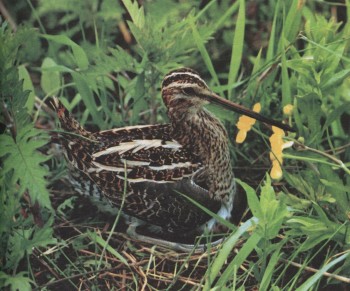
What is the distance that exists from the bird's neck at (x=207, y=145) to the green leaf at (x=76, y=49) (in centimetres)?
28

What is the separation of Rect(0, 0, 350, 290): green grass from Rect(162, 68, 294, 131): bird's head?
105 mm

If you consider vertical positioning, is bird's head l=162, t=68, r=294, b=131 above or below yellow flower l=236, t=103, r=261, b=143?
above

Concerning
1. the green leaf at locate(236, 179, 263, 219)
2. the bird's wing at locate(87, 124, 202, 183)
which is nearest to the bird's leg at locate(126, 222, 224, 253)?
the bird's wing at locate(87, 124, 202, 183)

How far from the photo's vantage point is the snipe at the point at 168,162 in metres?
2.13

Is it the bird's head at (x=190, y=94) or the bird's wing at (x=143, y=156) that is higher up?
the bird's head at (x=190, y=94)

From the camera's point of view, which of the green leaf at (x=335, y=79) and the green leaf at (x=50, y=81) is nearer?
the green leaf at (x=335, y=79)

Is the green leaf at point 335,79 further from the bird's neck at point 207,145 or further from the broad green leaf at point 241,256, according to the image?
the broad green leaf at point 241,256

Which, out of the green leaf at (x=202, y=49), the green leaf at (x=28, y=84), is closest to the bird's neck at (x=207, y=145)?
the green leaf at (x=202, y=49)

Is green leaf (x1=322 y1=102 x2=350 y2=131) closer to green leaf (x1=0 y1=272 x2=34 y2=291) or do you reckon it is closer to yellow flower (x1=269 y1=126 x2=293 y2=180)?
yellow flower (x1=269 y1=126 x2=293 y2=180)

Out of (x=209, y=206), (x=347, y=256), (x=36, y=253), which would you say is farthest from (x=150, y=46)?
(x=347, y=256)

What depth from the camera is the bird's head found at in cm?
212

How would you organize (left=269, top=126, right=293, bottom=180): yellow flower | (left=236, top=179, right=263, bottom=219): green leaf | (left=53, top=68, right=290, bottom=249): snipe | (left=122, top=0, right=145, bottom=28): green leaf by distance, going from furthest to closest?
(left=122, top=0, right=145, bottom=28): green leaf, (left=53, top=68, right=290, bottom=249): snipe, (left=269, top=126, right=293, bottom=180): yellow flower, (left=236, top=179, right=263, bottom=219): green leaf

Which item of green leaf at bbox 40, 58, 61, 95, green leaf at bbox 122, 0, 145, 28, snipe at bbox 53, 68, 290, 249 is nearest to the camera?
snipe at bbox 53, 68, 290, 249

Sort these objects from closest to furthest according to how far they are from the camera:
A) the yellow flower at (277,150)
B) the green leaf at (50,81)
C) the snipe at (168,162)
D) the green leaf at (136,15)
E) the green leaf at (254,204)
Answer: the green leaf at (254,204)
the yellow flower at (277,150)
the snipe at (168,162)
the green leaf at (136,15)
the green leaf at (50,81)
